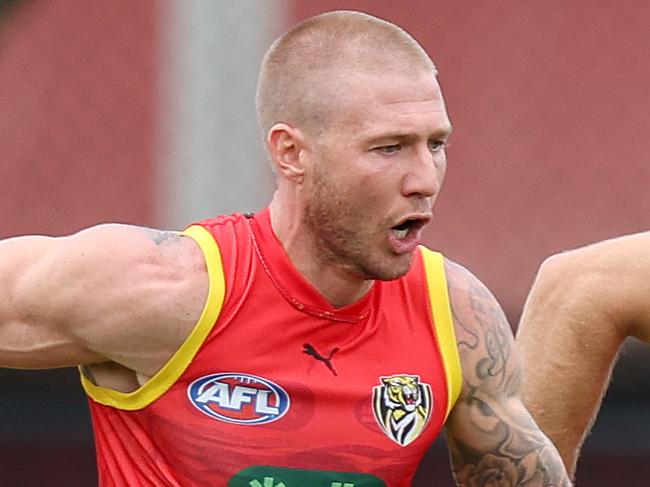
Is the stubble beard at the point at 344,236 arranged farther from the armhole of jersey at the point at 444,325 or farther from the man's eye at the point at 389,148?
the armhole of jersey at the point at 444,325

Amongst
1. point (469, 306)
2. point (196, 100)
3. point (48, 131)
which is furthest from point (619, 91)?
point (469, 306)

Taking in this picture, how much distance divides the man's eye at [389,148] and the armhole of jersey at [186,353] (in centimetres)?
41

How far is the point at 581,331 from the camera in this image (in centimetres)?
452

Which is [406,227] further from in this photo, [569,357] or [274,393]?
[569,357]

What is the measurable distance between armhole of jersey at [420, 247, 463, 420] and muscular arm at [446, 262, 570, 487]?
16 mm

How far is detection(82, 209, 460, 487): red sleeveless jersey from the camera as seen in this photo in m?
3.94

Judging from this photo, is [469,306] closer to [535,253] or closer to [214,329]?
[214,329]

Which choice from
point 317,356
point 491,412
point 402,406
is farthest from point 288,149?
point 491,412

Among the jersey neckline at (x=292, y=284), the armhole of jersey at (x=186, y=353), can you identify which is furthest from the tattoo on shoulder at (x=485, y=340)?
the armhole of jersey at (x=186, y=353)

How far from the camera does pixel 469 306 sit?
4.13 metres

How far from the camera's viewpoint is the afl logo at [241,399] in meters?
3.94

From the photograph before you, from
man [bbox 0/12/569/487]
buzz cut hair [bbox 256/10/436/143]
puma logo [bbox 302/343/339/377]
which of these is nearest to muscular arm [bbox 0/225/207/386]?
man [bbox 0/12/569/487]

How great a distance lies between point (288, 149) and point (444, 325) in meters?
0.51

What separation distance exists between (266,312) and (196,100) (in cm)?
115
